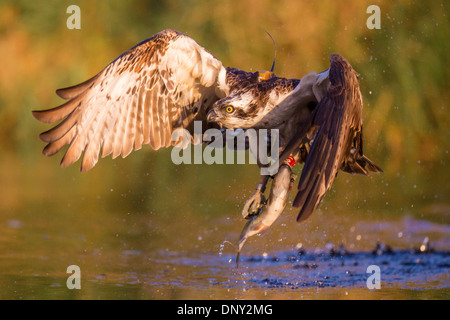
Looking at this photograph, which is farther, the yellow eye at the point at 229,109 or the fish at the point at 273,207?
the yellow eye at the point at 229,109

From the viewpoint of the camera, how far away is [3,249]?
288 inches

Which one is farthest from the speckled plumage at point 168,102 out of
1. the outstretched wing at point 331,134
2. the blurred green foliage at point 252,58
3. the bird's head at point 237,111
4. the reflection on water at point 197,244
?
the blurred green foliage at point 252,58

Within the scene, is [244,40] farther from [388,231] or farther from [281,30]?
[388,231]

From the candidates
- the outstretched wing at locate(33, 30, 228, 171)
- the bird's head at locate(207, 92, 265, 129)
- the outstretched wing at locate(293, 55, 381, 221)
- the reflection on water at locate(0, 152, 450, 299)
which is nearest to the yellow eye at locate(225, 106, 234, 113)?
the bird's head at locate(207, 92, 265, 129)

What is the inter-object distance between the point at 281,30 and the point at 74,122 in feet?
20.3

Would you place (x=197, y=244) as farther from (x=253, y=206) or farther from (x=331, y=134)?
(x=331, y=134)

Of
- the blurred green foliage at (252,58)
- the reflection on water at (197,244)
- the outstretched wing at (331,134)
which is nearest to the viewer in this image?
the outstretched wing at (331,134)

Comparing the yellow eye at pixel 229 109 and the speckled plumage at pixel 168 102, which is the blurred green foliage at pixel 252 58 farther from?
the yellow eye at pixel 229 109

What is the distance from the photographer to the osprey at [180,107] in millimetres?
5688

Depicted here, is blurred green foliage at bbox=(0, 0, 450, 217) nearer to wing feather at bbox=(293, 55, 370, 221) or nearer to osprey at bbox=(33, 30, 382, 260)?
osprey at bbox=(33, 30, 382, 260)

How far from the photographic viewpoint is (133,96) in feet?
20.2

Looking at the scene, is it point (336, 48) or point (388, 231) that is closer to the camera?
point (388, 231)

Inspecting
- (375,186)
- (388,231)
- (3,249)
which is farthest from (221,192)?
(3,249)

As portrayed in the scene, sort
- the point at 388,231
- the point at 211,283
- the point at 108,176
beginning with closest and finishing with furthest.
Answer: the point at 211,283 → the point at 388,231 → the point at 108,176
